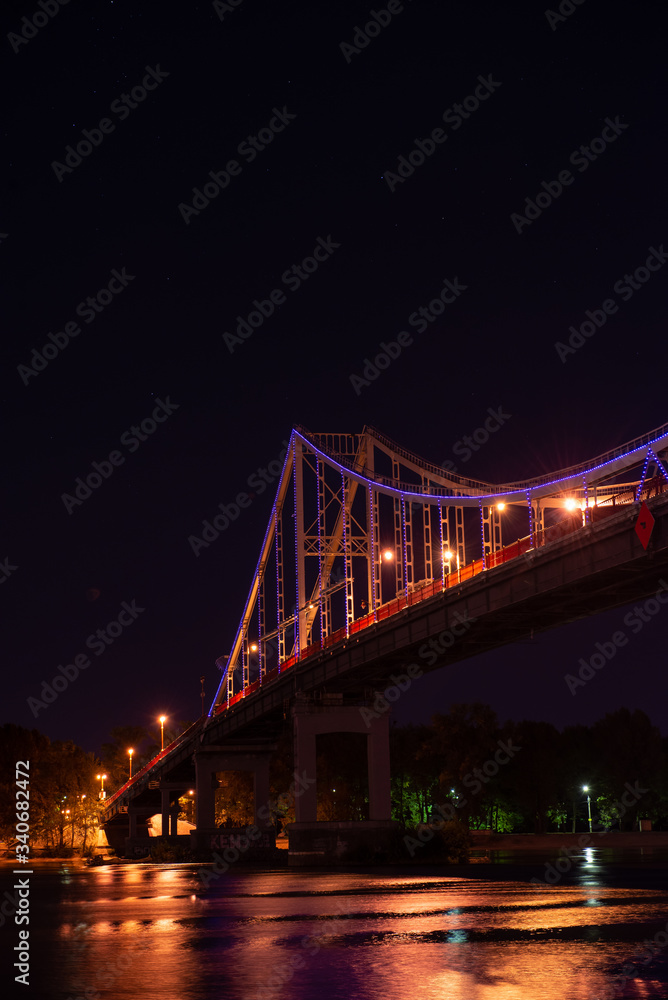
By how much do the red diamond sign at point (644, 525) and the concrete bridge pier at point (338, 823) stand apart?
99.4 ft

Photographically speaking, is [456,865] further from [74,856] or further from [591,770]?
[74,856]

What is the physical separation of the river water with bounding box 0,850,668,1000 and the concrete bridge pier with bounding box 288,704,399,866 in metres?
23.9

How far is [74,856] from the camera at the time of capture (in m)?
122

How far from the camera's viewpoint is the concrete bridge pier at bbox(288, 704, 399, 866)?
223 feet

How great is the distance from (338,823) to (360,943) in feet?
156

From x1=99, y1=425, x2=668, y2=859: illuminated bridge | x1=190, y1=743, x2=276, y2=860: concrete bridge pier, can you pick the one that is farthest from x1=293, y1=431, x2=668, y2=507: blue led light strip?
x1=190, y1=743, x2=276, y2=860: concrete bridge pier

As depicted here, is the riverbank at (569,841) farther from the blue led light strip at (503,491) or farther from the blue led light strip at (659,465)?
the blue led light strip at (659,465)

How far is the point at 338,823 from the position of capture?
69.9 meters

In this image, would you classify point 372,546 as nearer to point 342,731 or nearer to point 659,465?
point 342,731

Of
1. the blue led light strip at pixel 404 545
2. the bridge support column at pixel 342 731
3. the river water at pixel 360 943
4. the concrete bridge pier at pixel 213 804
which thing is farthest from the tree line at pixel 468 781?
the river water at pixel 360 943

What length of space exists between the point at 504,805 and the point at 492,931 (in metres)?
93.9

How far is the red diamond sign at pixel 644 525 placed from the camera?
138 ft

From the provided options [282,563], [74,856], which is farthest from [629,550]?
[74,856]

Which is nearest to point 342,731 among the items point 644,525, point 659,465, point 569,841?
point 569,841
